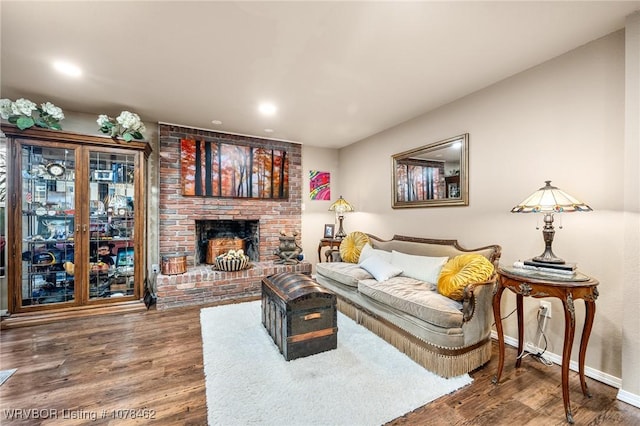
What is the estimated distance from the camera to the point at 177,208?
158 inches

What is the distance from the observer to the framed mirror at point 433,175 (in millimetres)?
2988

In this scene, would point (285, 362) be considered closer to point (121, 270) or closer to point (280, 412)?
point (280, 412)

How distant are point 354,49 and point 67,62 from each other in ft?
7.93

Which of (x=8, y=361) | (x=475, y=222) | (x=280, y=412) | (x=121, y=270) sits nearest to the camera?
(x=280, y=412)

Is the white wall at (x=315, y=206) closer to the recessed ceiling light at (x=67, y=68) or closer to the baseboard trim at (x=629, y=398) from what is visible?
the recessed ceiling light at (x=67, y=68)

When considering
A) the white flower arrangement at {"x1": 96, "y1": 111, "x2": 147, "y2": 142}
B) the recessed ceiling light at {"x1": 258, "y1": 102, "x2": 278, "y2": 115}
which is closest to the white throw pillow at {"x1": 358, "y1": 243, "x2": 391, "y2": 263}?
the recessed ceiling light at {"x1": 258, "y1": 102, "x2": 278, "y2": 115}

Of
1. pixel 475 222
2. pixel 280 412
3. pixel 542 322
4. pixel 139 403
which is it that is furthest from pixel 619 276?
pixel 139 403

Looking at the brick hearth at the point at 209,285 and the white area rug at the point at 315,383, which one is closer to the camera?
the white area rug at the point at 315,383

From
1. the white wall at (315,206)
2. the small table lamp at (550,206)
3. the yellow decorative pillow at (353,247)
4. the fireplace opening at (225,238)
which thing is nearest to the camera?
the small table lamp at (550,206)

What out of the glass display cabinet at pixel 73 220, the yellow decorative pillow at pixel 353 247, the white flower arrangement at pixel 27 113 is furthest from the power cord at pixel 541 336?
the white flower arrangement at pixel 27 113

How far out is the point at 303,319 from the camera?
2.21 meters

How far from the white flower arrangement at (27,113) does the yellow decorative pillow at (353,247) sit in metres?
3.71

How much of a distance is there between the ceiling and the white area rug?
246 cm

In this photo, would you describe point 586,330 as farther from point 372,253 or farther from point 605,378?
point 372,253
